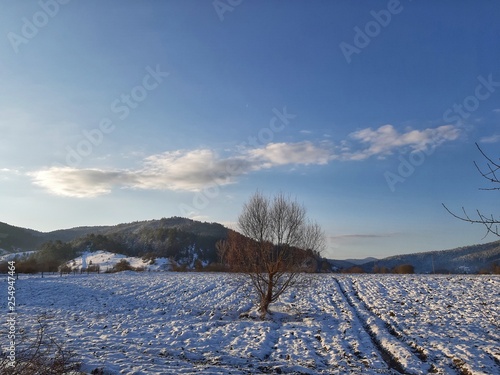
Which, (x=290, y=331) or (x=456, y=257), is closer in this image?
(x=290, y=331)

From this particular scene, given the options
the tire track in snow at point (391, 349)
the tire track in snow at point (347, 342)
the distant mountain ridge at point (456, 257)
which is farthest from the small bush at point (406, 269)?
the tire track in snow at point (391, 349)

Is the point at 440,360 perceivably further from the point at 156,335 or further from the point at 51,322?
the point at 51,322

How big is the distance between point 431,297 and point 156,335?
21543 mm

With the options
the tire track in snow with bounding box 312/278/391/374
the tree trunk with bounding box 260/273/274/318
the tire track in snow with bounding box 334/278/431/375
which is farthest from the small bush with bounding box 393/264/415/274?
the tree trunk with bounding box 260/273/274/318

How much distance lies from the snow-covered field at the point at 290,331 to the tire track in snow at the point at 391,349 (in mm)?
39

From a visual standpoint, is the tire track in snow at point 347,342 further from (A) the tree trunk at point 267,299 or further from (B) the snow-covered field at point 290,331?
(A) the tree trunk at point 267,299

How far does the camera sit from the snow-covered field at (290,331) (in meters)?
12.0

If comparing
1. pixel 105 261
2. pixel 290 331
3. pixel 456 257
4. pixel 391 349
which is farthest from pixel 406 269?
pixel 105 261

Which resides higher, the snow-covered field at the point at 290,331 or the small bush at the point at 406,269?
the small bush at the point at 406,269

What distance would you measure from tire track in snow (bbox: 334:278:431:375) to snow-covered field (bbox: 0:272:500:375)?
4 centimetres

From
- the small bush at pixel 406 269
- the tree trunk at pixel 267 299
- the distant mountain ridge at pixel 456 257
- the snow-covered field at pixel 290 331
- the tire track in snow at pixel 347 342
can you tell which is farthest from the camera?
the distant mountain ridge at pixel 456 257

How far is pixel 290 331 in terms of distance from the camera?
57.8ft

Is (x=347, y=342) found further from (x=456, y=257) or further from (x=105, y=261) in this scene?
(x=456, y=257)

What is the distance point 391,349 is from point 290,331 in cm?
513
